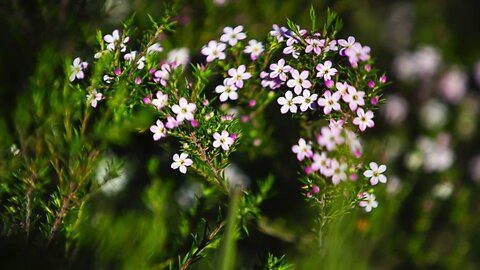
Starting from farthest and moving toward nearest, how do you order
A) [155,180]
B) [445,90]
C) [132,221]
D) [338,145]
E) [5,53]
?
[445,90]
[5,53]
[155,180]
[132,221]
[338,145]

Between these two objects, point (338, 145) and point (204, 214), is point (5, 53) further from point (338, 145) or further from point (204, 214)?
point (338, 145)

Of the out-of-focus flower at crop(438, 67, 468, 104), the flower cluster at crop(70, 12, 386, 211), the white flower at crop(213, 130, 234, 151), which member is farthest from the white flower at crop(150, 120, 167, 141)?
the out-of-focus flower at crop(438, 67, 468, 104)

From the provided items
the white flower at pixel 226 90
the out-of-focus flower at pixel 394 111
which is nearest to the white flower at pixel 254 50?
the white flower at pixel 226 90

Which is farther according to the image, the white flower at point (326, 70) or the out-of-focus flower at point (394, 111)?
the out-of-focus flower at point (394, 111)

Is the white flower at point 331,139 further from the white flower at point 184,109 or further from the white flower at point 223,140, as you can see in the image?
the white flower at point 184,109

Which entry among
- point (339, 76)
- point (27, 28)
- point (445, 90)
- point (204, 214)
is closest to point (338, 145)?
point (339, 76)

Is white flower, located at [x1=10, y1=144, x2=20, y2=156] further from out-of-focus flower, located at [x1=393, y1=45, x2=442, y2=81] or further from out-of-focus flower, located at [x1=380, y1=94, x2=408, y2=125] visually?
out-of-focus flower, located at [x1=393, y1=45, x2=442, y2=81]

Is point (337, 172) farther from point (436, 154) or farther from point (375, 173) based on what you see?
point (436, 154)
